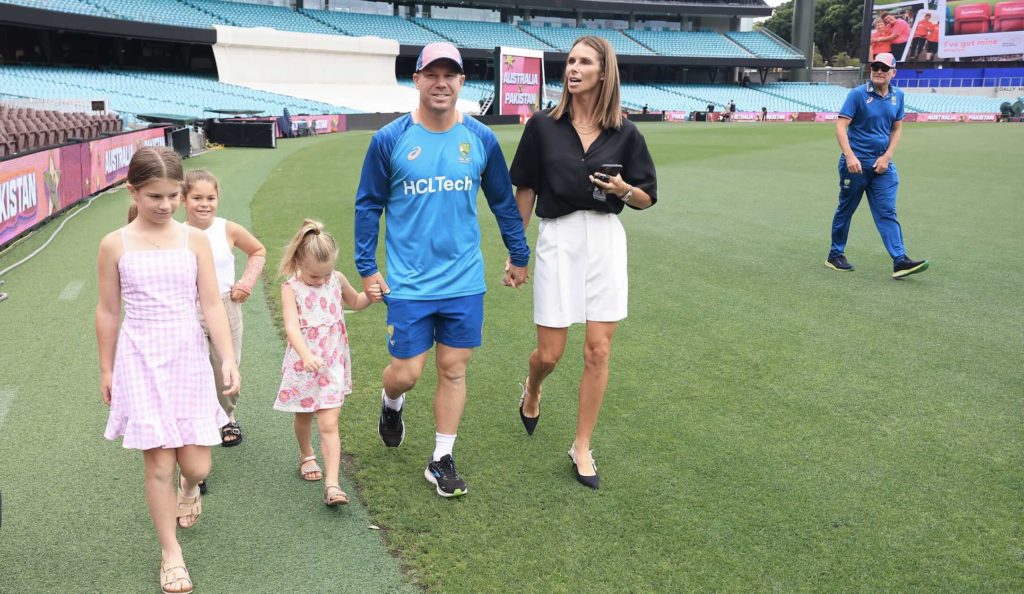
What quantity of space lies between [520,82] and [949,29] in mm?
40909

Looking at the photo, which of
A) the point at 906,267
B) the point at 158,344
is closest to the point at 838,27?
the point at 906,267

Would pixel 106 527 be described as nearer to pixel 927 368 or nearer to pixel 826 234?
pixel 927 368

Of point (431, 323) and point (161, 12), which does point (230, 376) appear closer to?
point (431, 323)

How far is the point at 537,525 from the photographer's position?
3701 millimetres

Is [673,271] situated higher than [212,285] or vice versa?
[212,285]

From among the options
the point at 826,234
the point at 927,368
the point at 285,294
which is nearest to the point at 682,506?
the point at 285,294

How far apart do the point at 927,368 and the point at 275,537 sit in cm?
465

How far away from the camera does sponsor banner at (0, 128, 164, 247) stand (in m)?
9.97

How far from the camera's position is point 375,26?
59375 millimetres

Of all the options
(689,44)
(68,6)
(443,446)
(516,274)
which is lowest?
(443,446)

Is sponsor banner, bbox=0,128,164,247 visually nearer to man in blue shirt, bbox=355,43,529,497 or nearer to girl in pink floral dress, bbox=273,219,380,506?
girl in pink floral dress, bbox=273,219,380,506

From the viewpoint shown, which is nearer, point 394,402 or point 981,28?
point 394,402

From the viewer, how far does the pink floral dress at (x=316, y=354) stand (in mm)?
3938

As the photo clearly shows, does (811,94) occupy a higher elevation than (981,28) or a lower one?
lower
